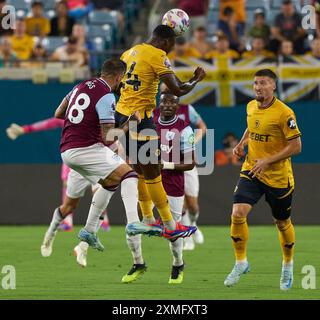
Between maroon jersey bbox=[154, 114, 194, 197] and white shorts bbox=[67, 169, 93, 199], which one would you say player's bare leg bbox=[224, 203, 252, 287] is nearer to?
maroon jersey bbox=[154, 114, 194, 197]

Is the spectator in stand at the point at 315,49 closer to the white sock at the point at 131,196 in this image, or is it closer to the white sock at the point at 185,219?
the white sock at the point at 185,219

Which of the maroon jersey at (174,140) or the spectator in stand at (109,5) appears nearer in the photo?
the maroon jersey at (174,140)

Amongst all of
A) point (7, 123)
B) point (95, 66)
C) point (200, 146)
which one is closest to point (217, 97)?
point (200, 146)

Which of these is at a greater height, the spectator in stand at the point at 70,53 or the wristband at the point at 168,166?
the wristband at the point at 168,166

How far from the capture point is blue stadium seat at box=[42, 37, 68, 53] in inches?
882

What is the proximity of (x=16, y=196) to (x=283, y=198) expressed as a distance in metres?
9.45

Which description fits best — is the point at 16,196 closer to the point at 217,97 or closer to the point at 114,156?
the point at 217,97

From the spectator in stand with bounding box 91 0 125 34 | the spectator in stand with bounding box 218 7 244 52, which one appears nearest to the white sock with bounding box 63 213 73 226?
the spectator in stand with bounding box 218 7 244 52

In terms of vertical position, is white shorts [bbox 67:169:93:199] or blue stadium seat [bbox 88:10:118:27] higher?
blue stadium seat [bbox 88:10:118:27]

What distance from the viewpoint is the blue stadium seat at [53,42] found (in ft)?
73.5

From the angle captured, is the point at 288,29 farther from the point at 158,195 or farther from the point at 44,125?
the point at 158,195

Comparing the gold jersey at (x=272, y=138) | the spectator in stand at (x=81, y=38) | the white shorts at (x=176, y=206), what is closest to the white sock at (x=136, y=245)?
the white shorts at (x=176, y=206)

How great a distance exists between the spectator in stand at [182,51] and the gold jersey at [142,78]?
319 inches

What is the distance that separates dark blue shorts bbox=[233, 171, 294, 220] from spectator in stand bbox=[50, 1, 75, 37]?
36.7ft
